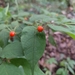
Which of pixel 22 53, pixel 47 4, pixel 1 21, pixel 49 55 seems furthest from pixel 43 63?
pixel 47 4

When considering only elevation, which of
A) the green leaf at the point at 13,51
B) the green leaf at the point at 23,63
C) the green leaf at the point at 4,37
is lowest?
the green leaf at the point at 23,63

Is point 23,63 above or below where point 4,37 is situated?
below

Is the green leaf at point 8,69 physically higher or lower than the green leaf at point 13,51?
lower

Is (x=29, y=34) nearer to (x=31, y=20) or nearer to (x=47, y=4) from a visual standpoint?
(x=31, y=20)
